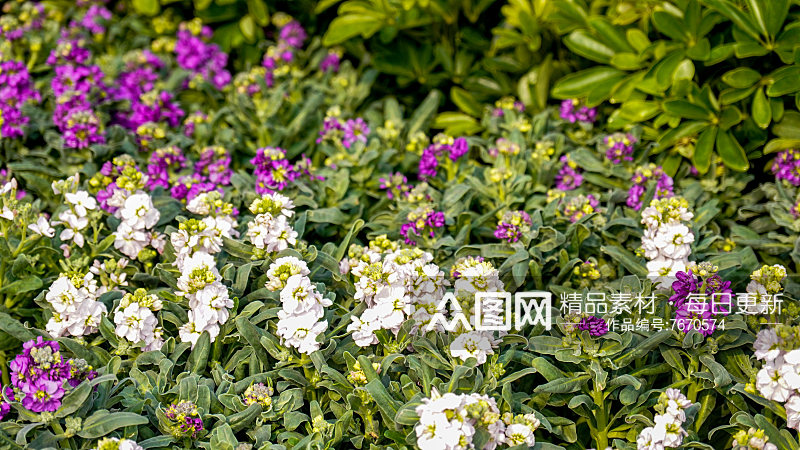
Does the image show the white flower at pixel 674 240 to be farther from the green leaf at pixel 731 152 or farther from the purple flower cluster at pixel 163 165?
the purple flower cluster at pixel 163 165

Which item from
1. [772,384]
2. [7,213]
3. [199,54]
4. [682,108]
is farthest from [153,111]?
[772,384]

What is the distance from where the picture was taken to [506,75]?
3.84 meters

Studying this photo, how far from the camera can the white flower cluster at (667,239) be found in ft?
8.38

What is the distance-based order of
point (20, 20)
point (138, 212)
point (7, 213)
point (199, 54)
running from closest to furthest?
point (7, 213), point (138, 212), point (20, 20), point (199, 54)

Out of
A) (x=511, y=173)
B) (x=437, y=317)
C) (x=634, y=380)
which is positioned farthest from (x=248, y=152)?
(x=634, y=380)

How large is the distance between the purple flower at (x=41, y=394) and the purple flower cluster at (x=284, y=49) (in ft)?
6.79

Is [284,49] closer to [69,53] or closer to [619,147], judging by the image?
[69,53]

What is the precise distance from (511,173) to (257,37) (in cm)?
171

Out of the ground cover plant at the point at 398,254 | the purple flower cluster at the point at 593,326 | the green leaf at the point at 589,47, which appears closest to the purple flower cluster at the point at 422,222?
the ground cover plant at the point at 398,254

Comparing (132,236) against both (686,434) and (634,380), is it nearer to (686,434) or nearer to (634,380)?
(634,380)

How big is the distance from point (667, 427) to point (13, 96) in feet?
9.03

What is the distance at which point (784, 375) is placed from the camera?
7.07ft

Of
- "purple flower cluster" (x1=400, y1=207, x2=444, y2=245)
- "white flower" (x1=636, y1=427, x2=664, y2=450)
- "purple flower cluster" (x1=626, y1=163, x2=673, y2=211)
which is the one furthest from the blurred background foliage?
"white flower" (x1=636, y1=427, x2=664, y2=450)

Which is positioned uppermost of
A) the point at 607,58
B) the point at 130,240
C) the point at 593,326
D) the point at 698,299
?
the point at 607,58
